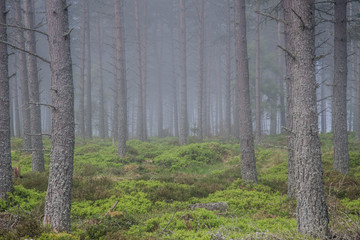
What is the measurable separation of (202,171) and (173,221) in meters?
7.29

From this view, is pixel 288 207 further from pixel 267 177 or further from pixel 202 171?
pixel 202 171

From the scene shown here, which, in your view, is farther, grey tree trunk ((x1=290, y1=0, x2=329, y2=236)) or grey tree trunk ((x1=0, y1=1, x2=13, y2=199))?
grey tree trunk ((x1=0, y1=1, x2=13, y2=199))

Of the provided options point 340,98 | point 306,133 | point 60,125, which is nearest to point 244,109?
point 340,98

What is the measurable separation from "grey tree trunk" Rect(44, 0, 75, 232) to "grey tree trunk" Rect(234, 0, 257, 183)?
6.85 m

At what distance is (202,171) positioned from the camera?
43.3 ft

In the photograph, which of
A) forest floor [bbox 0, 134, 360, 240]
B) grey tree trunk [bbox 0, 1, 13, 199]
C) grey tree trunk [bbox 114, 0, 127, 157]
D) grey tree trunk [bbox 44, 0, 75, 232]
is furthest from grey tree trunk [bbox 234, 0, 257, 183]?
grey tree trunk [bbox 0, 1, 13, 199]

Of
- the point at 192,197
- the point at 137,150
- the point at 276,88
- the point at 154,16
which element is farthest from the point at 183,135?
the point at 154,16

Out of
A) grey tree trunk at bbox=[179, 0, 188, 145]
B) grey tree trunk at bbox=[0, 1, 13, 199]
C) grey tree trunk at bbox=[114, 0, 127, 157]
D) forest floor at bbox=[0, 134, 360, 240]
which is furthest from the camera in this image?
grey tree trunk at bbox=[179, 0, 188, 145]

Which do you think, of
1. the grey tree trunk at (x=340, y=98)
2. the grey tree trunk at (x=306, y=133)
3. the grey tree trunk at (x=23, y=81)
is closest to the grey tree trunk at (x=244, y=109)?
the grey tree trunk at (x=340, y=98)

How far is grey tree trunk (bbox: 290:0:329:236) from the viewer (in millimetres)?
4676

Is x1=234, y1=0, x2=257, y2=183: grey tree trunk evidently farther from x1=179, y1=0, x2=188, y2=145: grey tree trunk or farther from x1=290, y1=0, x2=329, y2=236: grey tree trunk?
x1=179, y1=0, x2=188, y2=145: grey tree trunk

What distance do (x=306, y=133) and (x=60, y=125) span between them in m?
4.85

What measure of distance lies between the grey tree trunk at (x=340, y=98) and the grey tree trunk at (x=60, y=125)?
9661 millimetres

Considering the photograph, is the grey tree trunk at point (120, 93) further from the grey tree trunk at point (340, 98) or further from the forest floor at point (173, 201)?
the grey tree trunk at point (340, 98)
